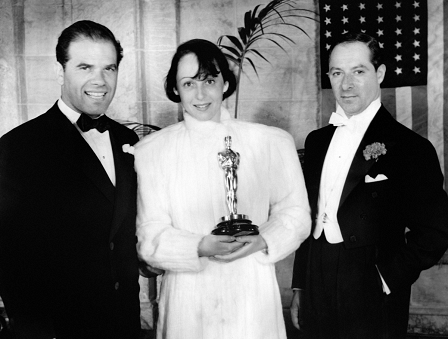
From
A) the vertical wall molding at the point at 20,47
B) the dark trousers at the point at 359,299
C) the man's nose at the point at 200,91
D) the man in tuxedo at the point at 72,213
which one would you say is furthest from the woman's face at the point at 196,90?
the vertical wall molding at the point at 20,47

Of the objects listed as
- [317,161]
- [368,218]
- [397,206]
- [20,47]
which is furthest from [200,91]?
[20,47]

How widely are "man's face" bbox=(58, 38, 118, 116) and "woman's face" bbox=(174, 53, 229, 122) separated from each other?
1.18 feet

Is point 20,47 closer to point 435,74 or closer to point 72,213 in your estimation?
point 72,213

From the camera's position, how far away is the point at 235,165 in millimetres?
2527

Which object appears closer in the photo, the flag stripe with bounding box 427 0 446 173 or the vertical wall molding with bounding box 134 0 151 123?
the flag stripe with bounding box 427 0 446 173

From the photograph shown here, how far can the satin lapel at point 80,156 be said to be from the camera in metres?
2.46

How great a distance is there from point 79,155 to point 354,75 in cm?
156

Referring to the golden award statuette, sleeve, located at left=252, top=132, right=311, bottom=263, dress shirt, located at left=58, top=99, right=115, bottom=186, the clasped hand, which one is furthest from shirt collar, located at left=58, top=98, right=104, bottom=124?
sleeve, located at left=252, top=132, right=311, bottom=263

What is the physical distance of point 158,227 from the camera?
2592mm

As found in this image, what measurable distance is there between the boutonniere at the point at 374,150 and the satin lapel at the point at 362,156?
2 cm

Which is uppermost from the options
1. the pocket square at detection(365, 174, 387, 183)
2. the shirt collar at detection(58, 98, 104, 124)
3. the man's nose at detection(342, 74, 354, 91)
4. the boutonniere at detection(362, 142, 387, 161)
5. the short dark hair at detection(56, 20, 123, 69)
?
the short dark hair at detection(56, 20, 123, 69)

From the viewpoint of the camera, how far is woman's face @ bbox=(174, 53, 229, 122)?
2.65m

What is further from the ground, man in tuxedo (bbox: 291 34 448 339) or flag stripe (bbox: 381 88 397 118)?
flag stripe (bbox: 381 88 397 118)

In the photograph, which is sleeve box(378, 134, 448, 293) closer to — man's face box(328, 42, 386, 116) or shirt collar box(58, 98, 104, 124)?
man's face box(328, 42, 386, 116)
